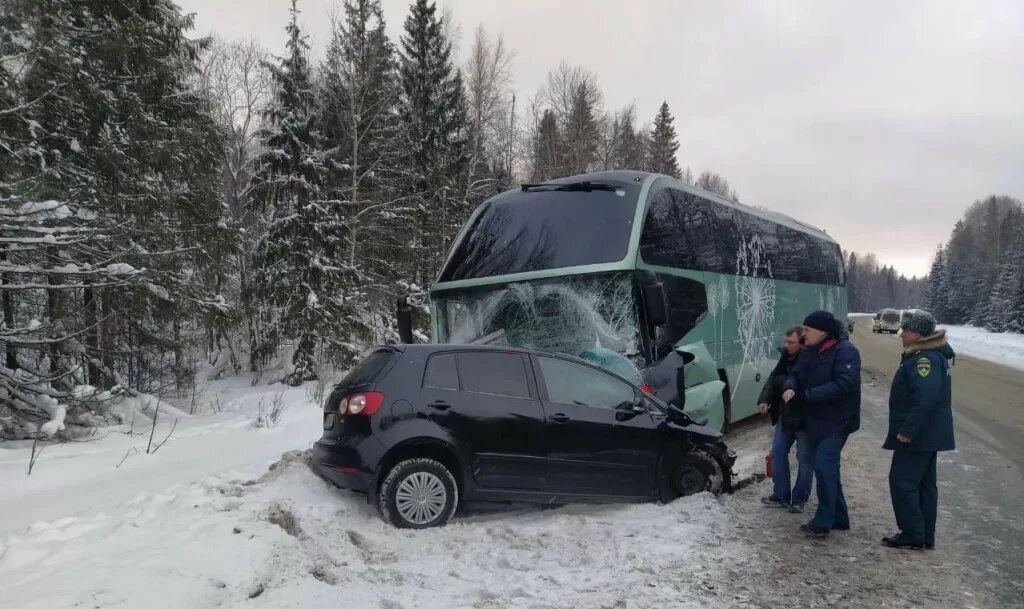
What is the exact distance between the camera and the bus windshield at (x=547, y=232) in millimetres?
7195

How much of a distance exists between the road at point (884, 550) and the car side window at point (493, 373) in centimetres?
225

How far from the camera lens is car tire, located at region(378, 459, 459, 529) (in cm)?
498

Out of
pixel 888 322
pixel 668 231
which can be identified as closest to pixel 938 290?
pixel 888 322

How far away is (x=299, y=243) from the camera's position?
1772 centimetres

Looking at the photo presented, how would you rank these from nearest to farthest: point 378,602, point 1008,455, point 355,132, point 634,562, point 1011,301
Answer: point 378,602 → point 634,562 → point 1008,455 → point 355,132 → point 1011,301

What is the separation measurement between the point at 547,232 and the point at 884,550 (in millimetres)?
4777

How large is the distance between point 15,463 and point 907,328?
9280 millimetres

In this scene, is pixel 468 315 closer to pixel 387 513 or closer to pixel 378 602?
pixel 387 513

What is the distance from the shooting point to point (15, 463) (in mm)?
6762

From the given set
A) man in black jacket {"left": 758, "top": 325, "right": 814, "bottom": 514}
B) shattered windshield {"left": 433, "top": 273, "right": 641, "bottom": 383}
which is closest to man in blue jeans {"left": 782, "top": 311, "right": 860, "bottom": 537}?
man in black jacket {"left": 758, "top": 325, "right": 814, "bottom": 514}

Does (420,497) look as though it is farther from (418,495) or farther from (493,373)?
(493,373)

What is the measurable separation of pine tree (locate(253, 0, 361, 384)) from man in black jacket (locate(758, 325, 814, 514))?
546 inches

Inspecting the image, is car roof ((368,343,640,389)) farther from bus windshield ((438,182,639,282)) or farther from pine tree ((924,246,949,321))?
pine tree ((924,246,949,321))

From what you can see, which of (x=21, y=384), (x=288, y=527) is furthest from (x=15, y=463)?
(x=288, y=527)
